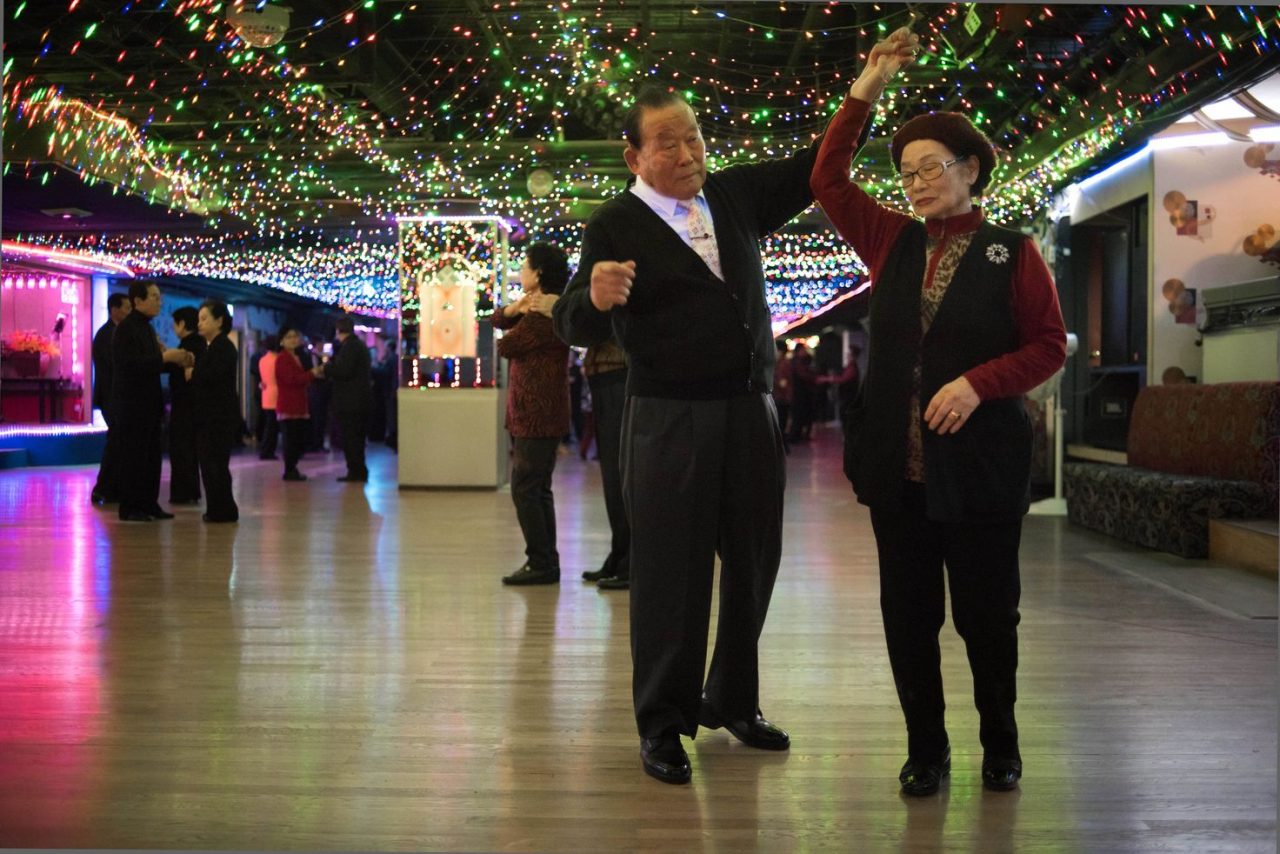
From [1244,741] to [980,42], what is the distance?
5001mm

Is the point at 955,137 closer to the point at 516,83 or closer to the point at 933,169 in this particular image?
the point at 933,169

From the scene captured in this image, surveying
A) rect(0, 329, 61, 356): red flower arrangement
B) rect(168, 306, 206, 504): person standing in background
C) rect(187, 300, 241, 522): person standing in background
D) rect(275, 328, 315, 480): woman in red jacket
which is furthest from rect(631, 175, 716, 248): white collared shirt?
rect(0, 329, 61, 356): red flower arrangement

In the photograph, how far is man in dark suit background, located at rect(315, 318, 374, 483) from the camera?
37.0ft

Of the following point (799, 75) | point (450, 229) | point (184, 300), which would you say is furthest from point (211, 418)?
point (184, 300)

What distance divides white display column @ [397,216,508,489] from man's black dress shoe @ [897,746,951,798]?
8.06 metres

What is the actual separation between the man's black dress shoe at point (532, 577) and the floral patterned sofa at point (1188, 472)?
302 centimetres

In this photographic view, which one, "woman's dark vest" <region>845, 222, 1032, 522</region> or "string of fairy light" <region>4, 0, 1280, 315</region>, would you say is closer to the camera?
→ "woman's dark vest" <region>845, 222, 1032, 522</region>

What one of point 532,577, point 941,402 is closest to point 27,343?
point 532,577

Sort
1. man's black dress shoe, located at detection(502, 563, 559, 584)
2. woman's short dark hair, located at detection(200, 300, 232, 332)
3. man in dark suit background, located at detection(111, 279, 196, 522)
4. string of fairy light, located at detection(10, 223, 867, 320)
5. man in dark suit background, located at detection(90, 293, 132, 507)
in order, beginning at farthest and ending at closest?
1. string of fairy light, located at detection(10, 223, 867, 320)
2. man in dark suit background, located at detection(90, 293, 132, 507)
3. woman's short dark hair, located at detection(200, 300, 232, 332)
4. man in dark suit background, located at detection(111, 279, 196, 522)
5. man's black dress shoe, located at detection(502, 563, 559, 584)

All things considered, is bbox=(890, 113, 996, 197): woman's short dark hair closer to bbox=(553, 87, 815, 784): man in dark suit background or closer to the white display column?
bbox=(553, 87, 815, 784): man in dark suit background

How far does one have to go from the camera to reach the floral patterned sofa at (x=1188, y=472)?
605 centimetres

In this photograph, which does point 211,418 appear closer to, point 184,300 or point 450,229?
point 450,229

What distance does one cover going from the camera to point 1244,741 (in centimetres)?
291

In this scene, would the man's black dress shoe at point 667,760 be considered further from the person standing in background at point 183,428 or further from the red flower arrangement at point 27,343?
the red flower arrangement at point 27,343
